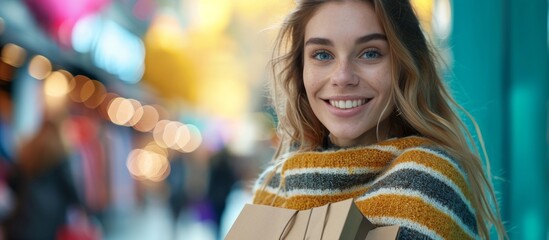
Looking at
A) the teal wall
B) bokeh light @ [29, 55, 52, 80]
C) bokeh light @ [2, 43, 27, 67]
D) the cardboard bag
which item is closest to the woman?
the cardboard bag

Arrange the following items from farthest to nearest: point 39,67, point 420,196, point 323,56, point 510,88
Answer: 1. point 39,67
2. point 510,88
3. point 323,56
4. point 420,196

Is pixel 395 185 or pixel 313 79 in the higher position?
pixel 313 79

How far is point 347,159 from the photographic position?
7.29 feet

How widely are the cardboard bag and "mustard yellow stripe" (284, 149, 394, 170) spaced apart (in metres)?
0.25

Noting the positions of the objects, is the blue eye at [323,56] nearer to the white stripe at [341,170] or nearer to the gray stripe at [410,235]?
the white stripe at [341,170]

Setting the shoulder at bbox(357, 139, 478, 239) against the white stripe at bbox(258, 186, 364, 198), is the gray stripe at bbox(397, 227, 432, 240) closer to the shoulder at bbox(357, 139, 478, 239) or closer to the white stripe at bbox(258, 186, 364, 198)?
the shoulder at bbox(357, 139, 478, 239)

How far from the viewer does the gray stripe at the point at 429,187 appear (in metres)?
2.04

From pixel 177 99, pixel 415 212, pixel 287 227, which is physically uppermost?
pixel 177 99

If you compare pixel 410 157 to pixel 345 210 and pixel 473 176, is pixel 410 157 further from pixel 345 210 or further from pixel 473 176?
pixel 345 210

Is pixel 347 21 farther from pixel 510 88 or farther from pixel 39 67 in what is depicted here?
pixel 39 67

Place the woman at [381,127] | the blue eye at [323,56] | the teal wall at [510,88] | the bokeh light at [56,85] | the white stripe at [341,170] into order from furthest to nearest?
1. the bokeh light at [56,85]
2. the teal wall at [510,88]
3. the blue eye at [323,56]
4. the white stripe at [341,170]
5. the woman at [381,127]

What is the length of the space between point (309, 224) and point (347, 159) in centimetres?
33

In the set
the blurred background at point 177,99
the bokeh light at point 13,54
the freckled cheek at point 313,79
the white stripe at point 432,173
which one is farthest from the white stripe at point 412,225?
the bokeh light at point 13,54

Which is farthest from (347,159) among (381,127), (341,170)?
(381,127)
